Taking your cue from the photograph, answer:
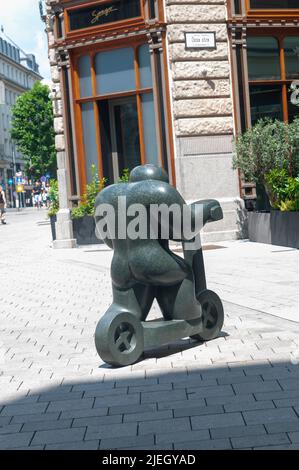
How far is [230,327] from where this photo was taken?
6.93 m

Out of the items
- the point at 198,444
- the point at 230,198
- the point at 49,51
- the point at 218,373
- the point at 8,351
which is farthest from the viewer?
the point at 49,51

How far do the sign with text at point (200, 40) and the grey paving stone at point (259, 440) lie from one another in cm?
1248

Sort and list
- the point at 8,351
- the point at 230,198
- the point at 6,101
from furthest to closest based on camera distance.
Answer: the point at 6,101
the point at 230,198
the point at 8,351

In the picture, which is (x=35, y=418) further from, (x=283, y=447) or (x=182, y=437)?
(x=283, y=447)

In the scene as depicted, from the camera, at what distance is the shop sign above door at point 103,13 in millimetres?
15953

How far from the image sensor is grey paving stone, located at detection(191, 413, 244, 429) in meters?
4.14

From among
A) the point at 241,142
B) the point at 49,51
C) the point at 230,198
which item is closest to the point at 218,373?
the point at 241,142

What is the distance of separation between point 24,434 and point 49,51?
568 inches

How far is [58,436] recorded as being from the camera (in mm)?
4133

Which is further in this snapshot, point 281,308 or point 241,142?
point 241,142

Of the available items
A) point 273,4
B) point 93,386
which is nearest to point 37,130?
point 273,4

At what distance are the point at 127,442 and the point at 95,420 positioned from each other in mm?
511

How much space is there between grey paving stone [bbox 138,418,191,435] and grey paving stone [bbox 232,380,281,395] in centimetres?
63
